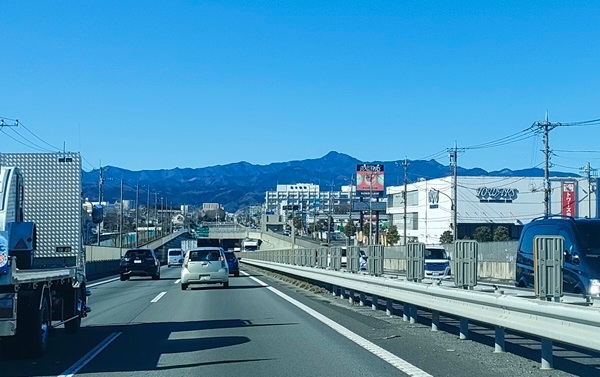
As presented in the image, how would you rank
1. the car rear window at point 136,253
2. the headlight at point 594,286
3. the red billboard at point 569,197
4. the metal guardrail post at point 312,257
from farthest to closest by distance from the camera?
the red billboard at point 569,197, the car rear window at point 136,253, the metal guardrail post at point 312,257, the headlight at point 594,286

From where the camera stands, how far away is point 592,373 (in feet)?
31.7

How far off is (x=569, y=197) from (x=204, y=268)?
6950cm

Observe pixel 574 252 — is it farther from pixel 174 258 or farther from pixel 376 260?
pixel 174 258

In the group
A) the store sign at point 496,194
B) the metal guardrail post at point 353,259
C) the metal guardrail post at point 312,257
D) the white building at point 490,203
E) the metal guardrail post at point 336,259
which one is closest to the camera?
the metal guardrail post at point 353,259

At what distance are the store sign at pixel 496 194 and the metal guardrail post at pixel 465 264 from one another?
Answer: 3382 inches

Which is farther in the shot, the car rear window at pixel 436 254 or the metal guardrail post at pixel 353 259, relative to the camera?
the car rear window at pixel 436 254

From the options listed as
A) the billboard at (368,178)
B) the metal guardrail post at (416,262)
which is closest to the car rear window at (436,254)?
the metal guardrail post at (416,262)

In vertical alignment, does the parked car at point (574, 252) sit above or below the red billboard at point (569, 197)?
below

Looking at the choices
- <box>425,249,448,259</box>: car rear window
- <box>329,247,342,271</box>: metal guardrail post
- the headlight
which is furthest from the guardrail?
<box>425,249,448,259</box>: car rear window

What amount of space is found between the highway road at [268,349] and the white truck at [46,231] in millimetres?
474

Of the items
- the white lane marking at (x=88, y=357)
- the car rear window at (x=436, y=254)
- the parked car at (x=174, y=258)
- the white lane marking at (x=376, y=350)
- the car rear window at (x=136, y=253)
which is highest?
the car rear window at (x=436, y=254)

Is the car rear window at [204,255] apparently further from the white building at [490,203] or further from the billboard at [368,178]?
the billboard at [368,178]

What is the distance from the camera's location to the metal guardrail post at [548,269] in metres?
10.2

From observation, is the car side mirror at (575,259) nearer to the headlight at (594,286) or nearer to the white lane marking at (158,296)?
the headlight at (594,286)
